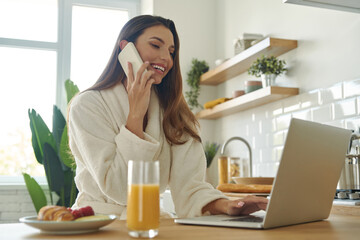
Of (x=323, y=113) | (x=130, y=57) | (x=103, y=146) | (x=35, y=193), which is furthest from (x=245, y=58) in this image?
(x=35, y=193)

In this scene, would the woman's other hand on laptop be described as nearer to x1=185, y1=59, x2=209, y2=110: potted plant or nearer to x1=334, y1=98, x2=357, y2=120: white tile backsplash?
x1=334, y1=98, x2=357, y2=120: white tile backsplash

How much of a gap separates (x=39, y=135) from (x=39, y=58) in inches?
38.1

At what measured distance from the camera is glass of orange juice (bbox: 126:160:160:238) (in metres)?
0.86

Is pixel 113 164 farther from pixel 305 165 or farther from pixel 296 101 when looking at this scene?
pixel 296 101

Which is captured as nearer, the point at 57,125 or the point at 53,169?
the point at 53,169

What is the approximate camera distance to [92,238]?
867 millimetres

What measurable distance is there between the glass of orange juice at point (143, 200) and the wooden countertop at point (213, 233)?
0.10 feet

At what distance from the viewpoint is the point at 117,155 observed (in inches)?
58.7

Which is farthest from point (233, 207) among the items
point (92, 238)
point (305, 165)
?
point (92, 238)

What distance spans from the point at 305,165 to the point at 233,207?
316mm

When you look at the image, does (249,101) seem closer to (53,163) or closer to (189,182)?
(189,182)

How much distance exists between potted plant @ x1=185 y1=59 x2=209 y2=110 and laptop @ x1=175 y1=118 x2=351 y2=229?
296cm

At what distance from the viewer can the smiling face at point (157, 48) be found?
180cm

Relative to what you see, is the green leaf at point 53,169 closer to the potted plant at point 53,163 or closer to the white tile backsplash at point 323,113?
the potted plant at point 53,163
